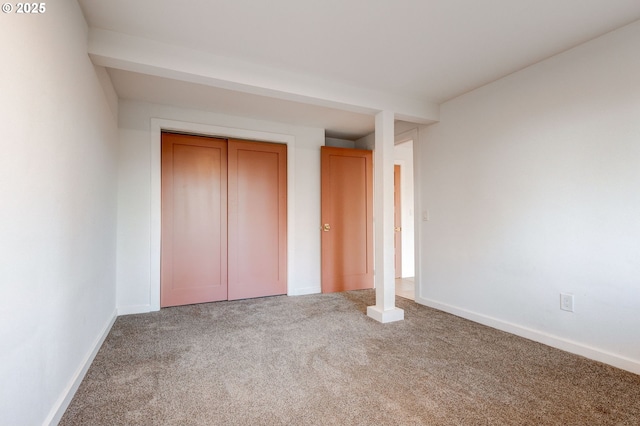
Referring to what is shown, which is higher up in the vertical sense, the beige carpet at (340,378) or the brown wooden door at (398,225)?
the brown wooden door at (398,225)

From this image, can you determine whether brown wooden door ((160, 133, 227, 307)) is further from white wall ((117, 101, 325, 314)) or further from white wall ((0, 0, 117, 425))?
white wall ((0, 0, 117, 425))

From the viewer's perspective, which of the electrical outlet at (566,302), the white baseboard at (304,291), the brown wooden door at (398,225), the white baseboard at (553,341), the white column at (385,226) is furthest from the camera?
the brown wooden door at (398,225)

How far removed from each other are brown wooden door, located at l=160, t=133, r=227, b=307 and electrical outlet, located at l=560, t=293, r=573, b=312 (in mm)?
3446

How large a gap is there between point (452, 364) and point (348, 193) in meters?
2.73

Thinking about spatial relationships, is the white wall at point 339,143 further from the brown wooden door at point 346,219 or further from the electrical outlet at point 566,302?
the electrical outlet at point 566,302

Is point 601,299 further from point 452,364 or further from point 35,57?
point 35,57

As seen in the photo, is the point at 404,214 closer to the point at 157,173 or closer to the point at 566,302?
the point at 566,302

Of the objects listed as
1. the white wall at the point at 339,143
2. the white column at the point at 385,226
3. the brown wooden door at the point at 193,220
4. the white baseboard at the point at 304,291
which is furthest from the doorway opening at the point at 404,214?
the brown wooden door at the point at 193,220

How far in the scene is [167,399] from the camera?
5.58ft

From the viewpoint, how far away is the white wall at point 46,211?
3.59ft

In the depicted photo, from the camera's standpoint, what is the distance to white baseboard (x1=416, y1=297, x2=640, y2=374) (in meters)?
2.04

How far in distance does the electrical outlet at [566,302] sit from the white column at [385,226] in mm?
1337

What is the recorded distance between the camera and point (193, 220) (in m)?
3.62

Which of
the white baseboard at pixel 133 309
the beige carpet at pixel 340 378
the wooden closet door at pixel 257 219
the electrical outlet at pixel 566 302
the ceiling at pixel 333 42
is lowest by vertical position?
the beige carpet at pixel 340 378
